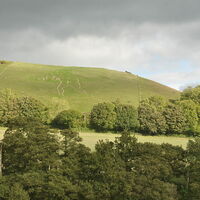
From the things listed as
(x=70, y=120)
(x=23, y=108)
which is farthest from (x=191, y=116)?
(x=23, y=108)

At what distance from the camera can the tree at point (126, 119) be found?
95.4m

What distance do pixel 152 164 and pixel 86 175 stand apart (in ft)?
27.9

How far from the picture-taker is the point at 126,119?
95750 mm

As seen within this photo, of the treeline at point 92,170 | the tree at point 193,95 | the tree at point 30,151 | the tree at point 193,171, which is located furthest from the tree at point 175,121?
the tree at point 30,151

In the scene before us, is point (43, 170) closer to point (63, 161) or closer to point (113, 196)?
point (63, 161)

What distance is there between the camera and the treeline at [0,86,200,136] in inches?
3713

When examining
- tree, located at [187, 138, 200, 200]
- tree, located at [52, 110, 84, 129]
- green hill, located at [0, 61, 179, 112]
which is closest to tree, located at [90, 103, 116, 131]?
tree, located at [52, 110, 84, 129]

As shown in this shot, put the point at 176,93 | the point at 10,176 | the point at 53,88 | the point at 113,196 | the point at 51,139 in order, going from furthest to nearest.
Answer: the point at 176,93
the point at 53,88
the point at 51,139
the point at 10,176
the point at 113,196

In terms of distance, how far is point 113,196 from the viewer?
1342 inches

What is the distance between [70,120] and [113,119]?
1450 cm

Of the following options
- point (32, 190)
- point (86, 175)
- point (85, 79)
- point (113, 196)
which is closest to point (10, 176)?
point (32, 190)

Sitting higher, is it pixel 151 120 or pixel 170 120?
pixel 170 120

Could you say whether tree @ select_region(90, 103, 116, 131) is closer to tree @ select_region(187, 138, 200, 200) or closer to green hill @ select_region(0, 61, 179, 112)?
green hill @ select_region(0, 61, 179, 112)

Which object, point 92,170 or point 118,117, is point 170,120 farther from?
point 92,170
